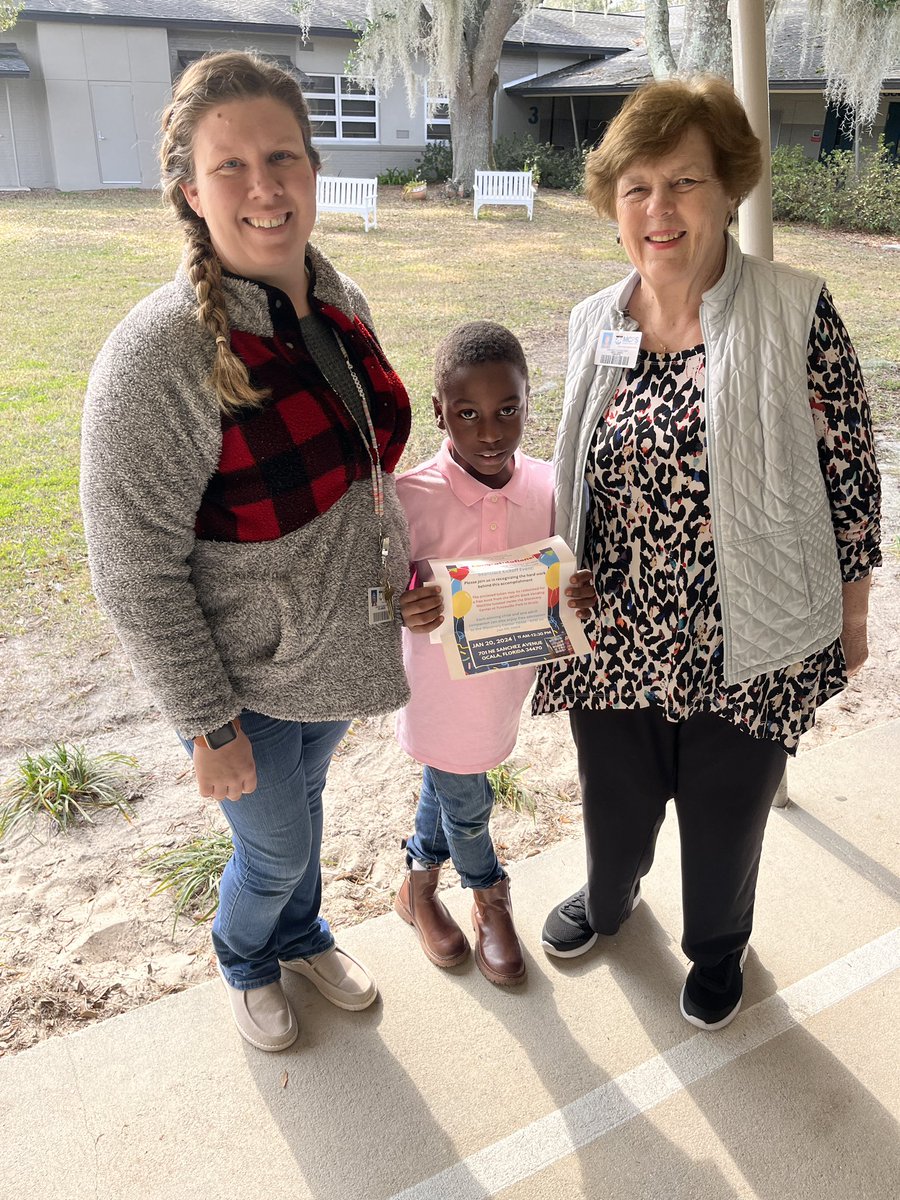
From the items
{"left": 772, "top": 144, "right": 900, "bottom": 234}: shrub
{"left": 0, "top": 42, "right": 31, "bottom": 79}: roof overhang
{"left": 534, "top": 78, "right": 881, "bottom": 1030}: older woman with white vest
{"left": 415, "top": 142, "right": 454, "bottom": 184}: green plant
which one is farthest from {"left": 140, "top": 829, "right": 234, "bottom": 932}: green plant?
{"left": 415, "top": 142, "right": 454, "bottom": 184}: green plant

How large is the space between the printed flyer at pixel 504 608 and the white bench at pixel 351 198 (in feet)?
32.7

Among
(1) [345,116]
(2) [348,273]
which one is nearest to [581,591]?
(2) [348,273]

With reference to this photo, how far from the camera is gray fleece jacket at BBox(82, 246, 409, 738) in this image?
1.30 m

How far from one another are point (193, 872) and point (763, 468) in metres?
1.84

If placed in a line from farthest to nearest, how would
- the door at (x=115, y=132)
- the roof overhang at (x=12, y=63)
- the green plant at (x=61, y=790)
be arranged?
the door at (x=115, y=132) → the roof overhang at (x=12, y=63) → the green plant at (x=61, y=790)

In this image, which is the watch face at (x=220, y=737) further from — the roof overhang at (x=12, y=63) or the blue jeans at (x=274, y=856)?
the roof overhang at (x=12, y=63)

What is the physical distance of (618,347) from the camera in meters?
1.66

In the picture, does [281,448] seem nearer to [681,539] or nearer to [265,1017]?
[681,539]

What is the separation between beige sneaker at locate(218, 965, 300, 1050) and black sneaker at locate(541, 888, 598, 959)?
2.09ft

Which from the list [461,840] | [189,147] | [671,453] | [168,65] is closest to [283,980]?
[461,840]

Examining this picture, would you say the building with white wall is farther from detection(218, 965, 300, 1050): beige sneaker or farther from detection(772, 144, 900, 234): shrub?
detection(218, 965, 300, 1050): beige sneaker

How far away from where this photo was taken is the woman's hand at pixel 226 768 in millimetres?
1494

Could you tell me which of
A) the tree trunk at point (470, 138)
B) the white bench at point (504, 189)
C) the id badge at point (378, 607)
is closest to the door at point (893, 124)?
the tree trunk at point (470, 138)

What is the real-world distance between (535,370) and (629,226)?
15.4 feet
